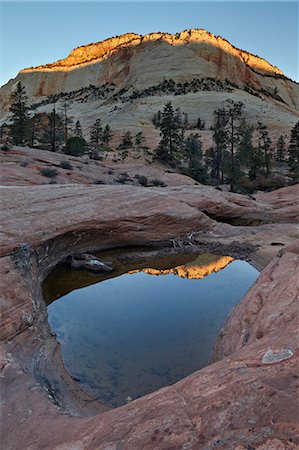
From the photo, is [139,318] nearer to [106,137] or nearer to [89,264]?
[89,264]

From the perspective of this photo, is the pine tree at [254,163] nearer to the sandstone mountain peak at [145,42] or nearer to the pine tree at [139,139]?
the pine tree at [139,139]

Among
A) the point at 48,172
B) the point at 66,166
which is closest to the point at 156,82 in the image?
the point at 66,166

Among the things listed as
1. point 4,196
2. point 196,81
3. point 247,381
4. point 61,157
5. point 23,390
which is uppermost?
point 196,81

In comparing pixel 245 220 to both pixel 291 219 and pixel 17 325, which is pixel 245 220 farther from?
pixel 17 325

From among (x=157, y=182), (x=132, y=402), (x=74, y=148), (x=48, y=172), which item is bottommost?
(x=132, y=402)

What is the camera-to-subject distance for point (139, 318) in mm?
10492

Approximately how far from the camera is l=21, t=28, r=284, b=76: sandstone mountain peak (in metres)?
→ 101

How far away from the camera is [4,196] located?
13.3 metres

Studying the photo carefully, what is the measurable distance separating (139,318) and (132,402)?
6.41 m

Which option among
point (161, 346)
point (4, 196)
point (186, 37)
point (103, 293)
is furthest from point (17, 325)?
point (186, 37)

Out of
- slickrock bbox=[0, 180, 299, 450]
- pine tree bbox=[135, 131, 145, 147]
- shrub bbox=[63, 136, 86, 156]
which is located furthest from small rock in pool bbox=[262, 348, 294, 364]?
pine tree bbox=[135, 131, 145, 147]

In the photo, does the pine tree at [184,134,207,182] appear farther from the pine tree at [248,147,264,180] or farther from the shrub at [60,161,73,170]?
the shrub at [60,161,73,170]

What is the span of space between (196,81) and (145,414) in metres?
96.9

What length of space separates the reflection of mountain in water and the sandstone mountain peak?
Result: 323 ft
